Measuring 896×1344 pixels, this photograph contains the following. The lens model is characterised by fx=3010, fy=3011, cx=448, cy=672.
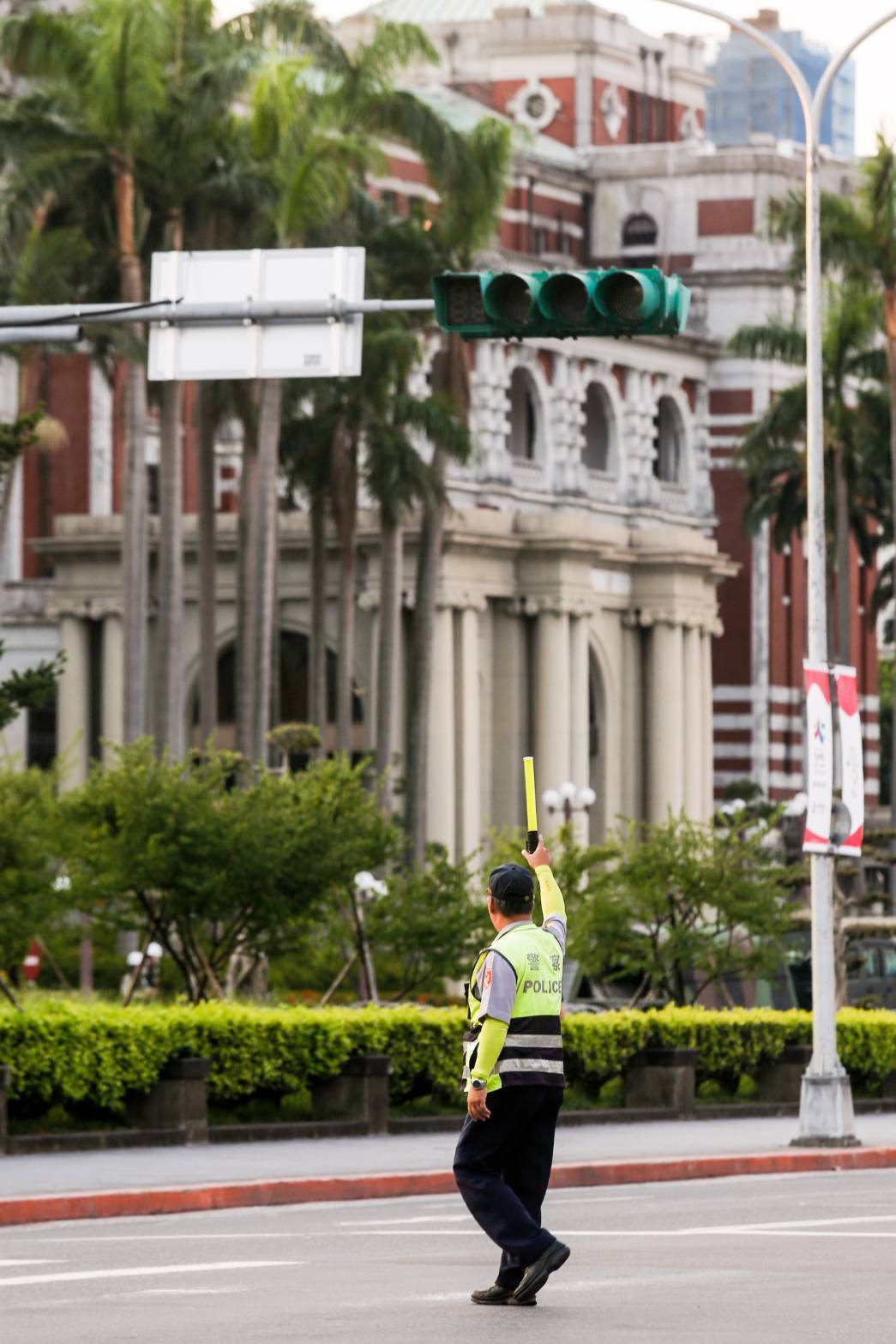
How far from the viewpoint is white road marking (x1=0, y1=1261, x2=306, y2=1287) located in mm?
13672

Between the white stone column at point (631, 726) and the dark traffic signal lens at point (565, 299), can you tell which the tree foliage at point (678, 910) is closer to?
the dark traffic signal lens at point (565, 299)

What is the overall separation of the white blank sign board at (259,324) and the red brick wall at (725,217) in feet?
258

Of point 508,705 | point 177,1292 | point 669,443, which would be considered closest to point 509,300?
point 177,1292

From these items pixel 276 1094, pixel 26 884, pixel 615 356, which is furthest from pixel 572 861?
pixel 615 356

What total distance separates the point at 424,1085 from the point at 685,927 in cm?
1007

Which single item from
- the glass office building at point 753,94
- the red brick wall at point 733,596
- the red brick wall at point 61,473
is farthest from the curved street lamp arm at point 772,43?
the glass office building at point 753,94

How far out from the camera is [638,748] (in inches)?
2965

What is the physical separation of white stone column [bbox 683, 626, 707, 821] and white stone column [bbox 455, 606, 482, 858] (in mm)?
9121

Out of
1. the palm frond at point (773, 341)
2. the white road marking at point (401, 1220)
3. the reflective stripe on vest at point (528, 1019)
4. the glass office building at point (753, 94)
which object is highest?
the glass office building at point (753, 94)

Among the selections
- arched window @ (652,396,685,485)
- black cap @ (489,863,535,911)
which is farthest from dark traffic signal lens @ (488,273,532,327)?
arched window @ (652,396,685,485)

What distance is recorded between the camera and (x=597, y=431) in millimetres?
91438

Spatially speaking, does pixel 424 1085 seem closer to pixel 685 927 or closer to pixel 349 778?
pixel 349 778

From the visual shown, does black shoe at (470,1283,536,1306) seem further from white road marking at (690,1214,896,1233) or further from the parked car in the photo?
the parked car

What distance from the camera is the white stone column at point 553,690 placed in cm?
6969
